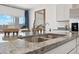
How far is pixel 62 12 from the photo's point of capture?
1.22m

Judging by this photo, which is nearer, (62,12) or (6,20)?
(6,20)

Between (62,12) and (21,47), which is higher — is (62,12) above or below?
above

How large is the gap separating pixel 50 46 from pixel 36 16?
374 mm

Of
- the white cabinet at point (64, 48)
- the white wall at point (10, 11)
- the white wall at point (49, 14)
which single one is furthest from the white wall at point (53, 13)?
the white cabinet at point (64, 48)

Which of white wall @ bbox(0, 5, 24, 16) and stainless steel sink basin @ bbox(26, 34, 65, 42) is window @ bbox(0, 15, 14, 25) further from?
stainless steel sink basin @ bbox(26, 34, 65, 42)

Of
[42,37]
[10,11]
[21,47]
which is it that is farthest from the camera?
[42,37]

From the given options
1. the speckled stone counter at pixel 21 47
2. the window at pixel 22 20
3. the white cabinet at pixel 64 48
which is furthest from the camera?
the window at pixel 22 20

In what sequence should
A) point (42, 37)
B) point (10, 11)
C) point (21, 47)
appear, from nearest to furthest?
point (21, 47) → point (10, 11) → point (42, 37)

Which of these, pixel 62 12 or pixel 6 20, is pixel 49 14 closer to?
pixel 62 12

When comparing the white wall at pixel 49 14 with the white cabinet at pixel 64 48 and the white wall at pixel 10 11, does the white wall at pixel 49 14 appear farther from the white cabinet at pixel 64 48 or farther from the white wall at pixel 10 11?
the white cabinet at pixel 64 48

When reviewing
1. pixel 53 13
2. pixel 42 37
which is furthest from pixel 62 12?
pixel 42 37

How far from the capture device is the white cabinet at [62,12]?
45.6 inches

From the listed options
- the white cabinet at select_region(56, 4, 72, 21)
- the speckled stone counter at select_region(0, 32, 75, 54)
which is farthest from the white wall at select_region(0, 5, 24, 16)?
the white cabinet at select_region(56, 4, 72, 21)
